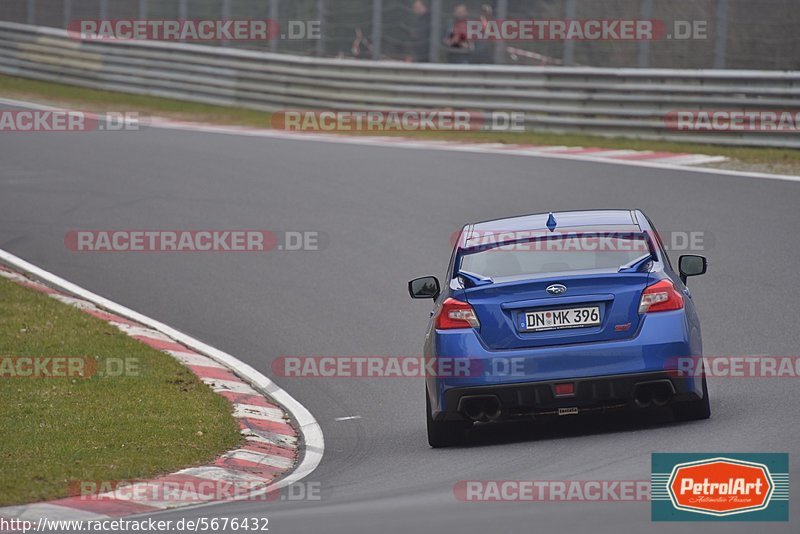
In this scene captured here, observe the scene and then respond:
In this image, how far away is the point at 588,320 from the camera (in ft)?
27.6

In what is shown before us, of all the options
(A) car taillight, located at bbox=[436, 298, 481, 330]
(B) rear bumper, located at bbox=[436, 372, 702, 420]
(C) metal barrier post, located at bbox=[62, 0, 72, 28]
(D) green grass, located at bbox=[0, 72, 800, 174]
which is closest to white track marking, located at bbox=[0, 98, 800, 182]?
(D) green grass, located at bbox=[0, 72, 800, 174]

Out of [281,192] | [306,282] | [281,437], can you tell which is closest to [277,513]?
[281,437]

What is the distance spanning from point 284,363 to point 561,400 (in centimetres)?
419

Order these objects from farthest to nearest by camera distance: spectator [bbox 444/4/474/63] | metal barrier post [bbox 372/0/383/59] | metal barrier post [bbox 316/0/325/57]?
metal barrier post [bbox 316/0/325/57]
metal barrier post [bbox 372/0/383/59]
spectator [bbox 444/4/474/63]

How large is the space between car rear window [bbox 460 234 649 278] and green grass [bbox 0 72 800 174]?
10070 mm

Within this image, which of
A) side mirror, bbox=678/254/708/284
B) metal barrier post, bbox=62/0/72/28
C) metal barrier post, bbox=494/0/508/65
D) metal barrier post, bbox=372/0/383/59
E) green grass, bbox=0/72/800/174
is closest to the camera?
side mirror, bbox=678/254/708/284

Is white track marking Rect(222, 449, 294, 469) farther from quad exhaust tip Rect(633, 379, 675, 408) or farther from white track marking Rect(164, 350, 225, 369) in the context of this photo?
white track marking Rect(164, 350, 225, 369)

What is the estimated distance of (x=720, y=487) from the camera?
22.5 ft

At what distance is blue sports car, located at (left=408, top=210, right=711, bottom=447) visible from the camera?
8336 mm

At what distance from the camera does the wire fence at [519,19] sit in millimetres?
20531

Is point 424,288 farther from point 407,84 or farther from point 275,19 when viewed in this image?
point 275,19

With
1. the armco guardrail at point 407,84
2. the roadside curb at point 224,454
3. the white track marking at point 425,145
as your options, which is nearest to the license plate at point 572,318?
the roadside curb at point 224,454

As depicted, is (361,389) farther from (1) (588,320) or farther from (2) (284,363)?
(1) (588,320)

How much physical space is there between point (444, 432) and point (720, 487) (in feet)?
7.98
